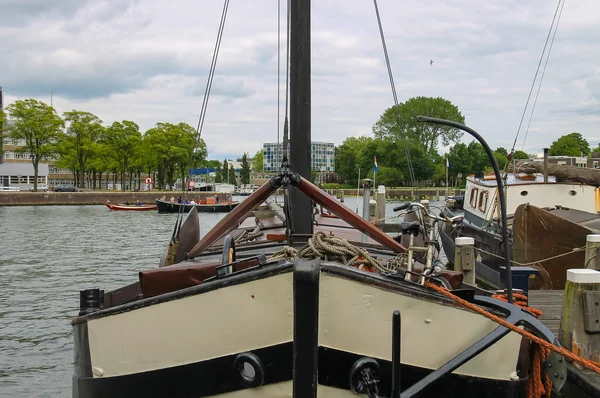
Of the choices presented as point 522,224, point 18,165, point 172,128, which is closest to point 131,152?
point 172,128

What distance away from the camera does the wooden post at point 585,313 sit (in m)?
5.54

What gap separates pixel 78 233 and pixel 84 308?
31.8 metres

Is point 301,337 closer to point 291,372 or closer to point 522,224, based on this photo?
point 291,372

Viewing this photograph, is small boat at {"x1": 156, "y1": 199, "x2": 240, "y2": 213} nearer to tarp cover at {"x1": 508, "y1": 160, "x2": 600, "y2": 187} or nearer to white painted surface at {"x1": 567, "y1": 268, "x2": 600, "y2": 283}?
tarp cover at {"x1": 508, "y1": 160, "x2": 600, "y2": 187}

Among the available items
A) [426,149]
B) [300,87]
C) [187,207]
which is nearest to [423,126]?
[426,149]

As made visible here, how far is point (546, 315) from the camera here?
7.61m

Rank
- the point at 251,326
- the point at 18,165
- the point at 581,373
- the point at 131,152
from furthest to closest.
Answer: the point at 18,165
the point at 131,152
the point at 581,373
the point at 251,326

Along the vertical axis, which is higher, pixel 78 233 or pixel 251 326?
pixel 251 326

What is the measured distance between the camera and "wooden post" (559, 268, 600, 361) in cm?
554

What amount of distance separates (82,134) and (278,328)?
80587 mm

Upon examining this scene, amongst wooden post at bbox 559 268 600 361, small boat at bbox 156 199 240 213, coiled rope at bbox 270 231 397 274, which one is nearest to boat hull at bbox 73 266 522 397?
coiled rope at bbox 270 231 397 274

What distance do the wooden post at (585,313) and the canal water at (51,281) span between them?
746 centimetres

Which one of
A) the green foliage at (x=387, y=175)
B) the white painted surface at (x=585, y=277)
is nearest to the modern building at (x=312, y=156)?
the white painted surface at (x=585, y=277)

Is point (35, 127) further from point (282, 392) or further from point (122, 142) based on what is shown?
point (282, 392)
